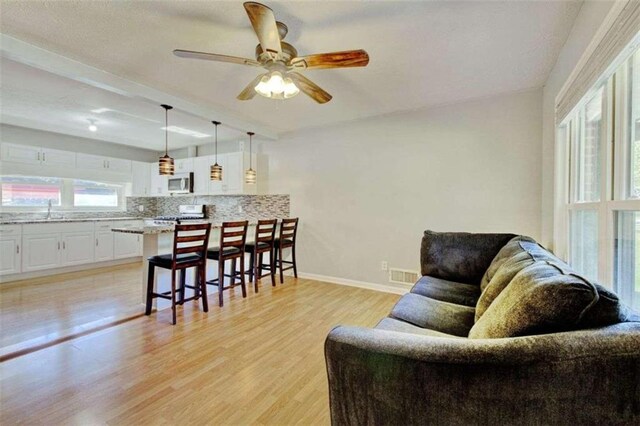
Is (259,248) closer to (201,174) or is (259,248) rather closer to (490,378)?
(201,174)

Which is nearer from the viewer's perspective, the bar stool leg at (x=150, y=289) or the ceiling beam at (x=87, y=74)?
the ceiling beam at (x=87, y=74)

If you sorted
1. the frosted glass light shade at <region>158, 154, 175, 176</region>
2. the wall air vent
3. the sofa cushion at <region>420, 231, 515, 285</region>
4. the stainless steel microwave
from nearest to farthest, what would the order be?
1. the sofa cushion at <region>420, 231, 515, 285</region>
2. the frosted glass light shade at <region>158, 154, 175, 176</region>
3. the wall air vent
4. the stainless steel microwave

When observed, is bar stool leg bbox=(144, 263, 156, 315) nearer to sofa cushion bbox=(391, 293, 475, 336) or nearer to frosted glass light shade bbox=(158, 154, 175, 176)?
frosted glass light shade bbox=(158, 154, 175, 176)

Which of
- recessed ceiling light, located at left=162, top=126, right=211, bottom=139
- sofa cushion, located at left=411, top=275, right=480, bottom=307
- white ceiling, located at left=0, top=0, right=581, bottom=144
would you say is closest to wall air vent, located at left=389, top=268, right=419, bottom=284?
sofa cushion, located at left=411, top=275, right=480, bottom=307

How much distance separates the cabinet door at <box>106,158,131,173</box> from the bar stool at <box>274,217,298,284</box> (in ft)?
12.8

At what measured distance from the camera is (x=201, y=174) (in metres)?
5.64

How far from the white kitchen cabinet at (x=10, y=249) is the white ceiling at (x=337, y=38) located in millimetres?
2281

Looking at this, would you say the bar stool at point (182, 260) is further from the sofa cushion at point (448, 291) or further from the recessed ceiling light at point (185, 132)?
the recessed ceiling light at point (185, 132)

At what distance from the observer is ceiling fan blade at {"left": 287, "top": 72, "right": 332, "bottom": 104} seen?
2.27 meters

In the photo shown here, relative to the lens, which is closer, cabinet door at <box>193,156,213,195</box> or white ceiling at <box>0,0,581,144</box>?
white ceiling at <box>0,0,581,144</box>

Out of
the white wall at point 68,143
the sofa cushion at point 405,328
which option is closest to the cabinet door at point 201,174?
the white wall at point 68,143

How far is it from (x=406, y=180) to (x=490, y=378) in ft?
10.5

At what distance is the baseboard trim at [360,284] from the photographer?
3.86 m

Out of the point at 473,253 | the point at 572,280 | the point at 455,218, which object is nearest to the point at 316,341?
the point at 473,253
